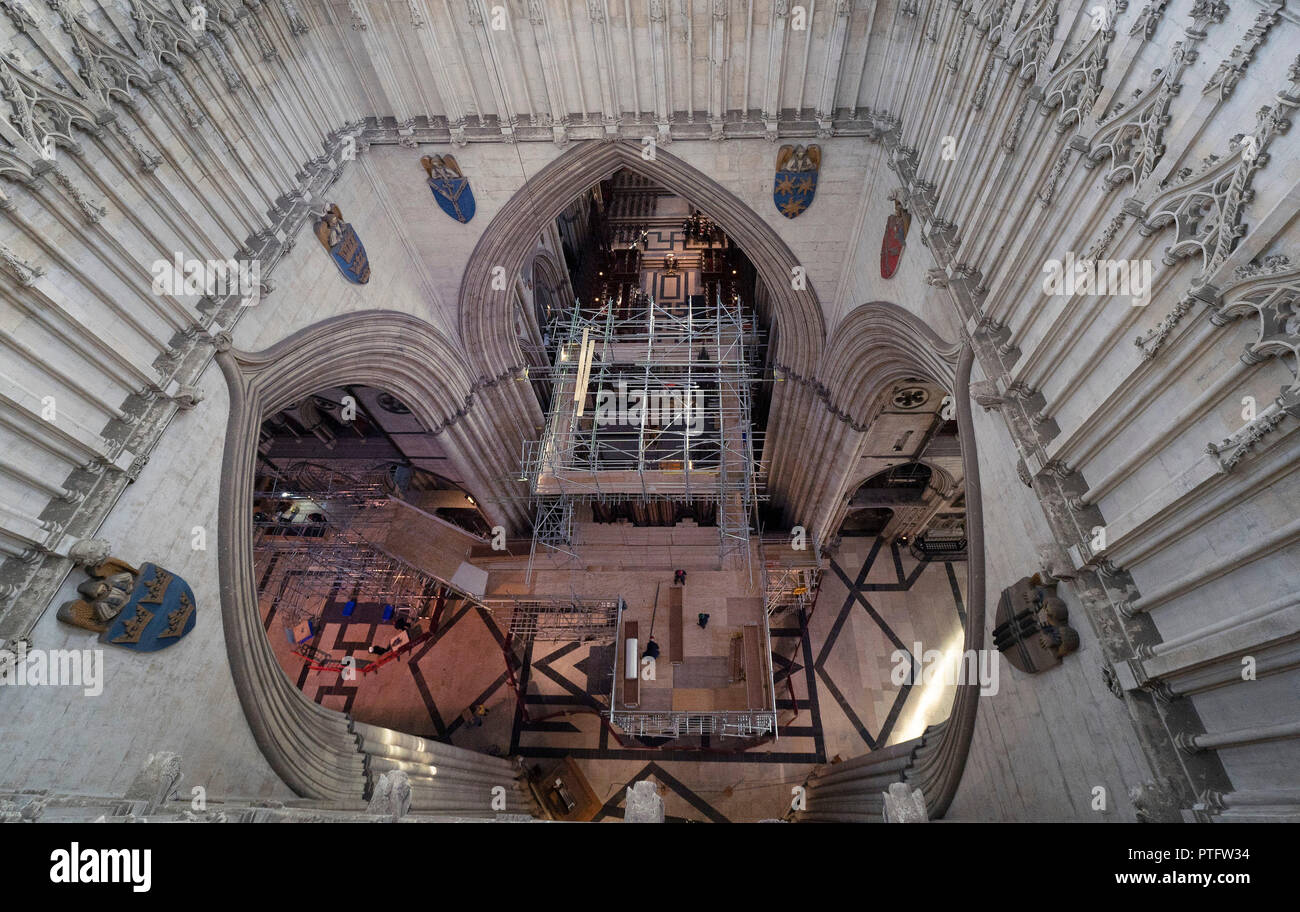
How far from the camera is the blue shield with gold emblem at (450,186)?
418 inches

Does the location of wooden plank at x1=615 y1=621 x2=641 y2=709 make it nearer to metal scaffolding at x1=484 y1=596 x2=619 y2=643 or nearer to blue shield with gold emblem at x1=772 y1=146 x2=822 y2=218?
metal scaffolding at x1=484 y1=596 x2=619 y2=643

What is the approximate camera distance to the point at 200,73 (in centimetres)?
686

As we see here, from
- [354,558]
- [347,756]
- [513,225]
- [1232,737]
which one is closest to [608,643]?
[354,558]

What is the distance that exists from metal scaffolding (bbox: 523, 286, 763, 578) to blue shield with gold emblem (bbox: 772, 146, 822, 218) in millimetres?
2892

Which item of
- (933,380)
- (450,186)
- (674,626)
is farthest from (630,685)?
(450,186)

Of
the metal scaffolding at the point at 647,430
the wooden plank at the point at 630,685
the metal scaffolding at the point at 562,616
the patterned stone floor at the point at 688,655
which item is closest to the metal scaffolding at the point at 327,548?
the patterned stone floor at the point at 688,655

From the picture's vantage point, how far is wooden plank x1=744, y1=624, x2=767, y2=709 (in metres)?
10.9

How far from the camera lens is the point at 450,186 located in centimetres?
1090

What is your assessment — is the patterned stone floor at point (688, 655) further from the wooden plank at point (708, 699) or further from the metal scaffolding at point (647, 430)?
the metal scaffolding at point (647, 430)

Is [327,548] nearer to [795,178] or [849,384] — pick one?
[849,384]

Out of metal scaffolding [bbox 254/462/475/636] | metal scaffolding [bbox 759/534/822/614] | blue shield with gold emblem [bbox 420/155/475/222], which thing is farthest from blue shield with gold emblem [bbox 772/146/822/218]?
metal scaffolding [bbox 254/462/475/636]

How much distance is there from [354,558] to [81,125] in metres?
9.82

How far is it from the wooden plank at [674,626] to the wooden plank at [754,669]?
1.42 m
